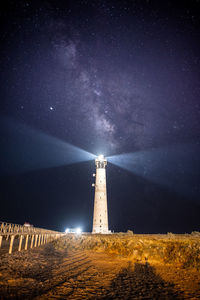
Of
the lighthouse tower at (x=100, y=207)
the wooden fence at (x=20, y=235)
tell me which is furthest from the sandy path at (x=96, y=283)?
the lighthouse tower at (x=100, y=207)

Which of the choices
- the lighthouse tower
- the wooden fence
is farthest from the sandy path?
the lighthouse tower

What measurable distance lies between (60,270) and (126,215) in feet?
244

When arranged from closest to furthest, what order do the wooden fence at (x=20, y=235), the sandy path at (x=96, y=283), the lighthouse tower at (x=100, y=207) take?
the sandy path at (x=96, y=283) → the wooden fence at (x=20, y=235) → the lighthouse tower at (x=100, y=207)

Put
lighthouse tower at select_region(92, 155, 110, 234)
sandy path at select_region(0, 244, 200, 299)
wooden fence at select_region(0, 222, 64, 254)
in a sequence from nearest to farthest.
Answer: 1. sandy path at select_region(0, 244, 200, 299)
2. wooden fence at select_region(0, 222, 64, 254)
3. lighthouse tower at select_region(92, 155, 110, 234)

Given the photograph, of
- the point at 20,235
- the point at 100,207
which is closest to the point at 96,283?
the point at 20,235

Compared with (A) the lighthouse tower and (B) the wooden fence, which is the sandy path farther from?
(A) the lighthouse tower

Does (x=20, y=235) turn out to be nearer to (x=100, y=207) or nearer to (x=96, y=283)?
(x=96, y=283)

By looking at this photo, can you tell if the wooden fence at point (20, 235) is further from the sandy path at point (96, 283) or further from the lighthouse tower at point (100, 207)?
the lighthouse tower at point (100, 207)

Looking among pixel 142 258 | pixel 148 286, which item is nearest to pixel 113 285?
pixel 148 286

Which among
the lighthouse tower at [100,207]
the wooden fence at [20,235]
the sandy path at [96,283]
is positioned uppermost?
the lighthouse tower at [100,207]

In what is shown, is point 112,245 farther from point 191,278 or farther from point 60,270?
point 191,278

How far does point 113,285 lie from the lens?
20.5 feet

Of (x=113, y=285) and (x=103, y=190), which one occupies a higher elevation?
(x=103, y=190)

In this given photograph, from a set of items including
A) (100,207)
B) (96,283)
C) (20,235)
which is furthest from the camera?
(100,207)
